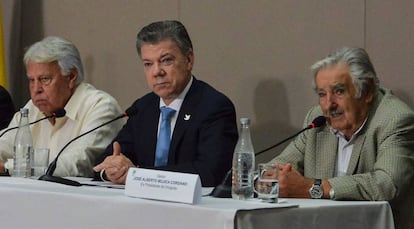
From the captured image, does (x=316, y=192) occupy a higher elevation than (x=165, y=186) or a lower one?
lower

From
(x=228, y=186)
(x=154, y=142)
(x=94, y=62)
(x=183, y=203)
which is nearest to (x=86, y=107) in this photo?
(x=154, y=142)

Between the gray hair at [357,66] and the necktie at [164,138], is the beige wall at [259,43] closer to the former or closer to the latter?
the gray hair at [357,66]

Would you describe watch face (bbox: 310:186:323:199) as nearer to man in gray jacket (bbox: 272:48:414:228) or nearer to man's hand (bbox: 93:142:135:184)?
man in gray jacket (bbox: 272:48:414:228)

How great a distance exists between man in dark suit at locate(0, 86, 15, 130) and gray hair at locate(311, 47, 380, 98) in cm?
A: 223

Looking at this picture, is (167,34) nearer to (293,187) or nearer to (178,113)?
(178,113)

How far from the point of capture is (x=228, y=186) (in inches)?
112

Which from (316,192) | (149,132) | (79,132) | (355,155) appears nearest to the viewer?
(316,192)

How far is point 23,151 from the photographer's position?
3602mm

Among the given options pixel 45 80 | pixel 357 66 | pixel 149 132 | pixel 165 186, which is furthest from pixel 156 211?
pixel 45 80

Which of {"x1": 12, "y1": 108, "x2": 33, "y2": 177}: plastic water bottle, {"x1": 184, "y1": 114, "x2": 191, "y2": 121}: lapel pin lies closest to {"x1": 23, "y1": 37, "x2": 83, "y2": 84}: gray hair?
{"x1": 12, "y1": 108, "x2": 33, "y2": 177}: plastic water bottle

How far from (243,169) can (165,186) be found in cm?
35

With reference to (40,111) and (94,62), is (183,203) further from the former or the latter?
(94,62)

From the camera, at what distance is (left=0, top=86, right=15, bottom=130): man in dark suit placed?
491cm

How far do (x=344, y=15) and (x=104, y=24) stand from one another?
178 cm
